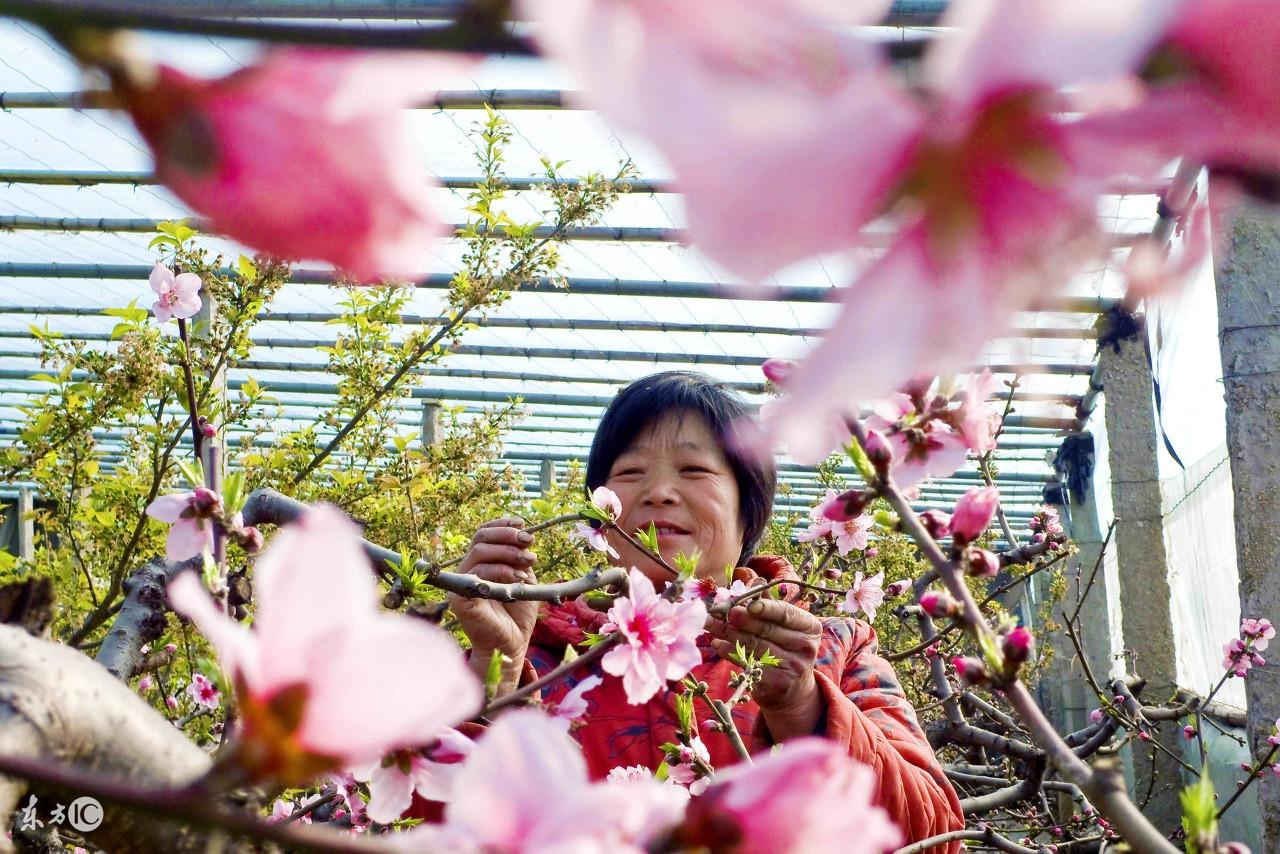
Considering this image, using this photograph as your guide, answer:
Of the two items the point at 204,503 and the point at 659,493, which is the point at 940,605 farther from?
the point at 659,493

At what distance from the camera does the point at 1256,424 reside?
10.7 feet

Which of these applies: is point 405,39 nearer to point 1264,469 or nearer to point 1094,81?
point 1094,81

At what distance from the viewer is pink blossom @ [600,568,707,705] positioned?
126 centimetres

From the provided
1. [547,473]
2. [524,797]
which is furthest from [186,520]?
[547,473]

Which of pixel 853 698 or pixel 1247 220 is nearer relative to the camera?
pixel 853 698

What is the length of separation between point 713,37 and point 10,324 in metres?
10.0

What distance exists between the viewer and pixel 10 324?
28.2ft

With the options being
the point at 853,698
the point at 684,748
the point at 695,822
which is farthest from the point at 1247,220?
the point at 695,822

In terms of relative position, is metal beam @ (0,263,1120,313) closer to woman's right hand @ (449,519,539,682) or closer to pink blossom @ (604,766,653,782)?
woman's right hand @ (449,519,539,682)

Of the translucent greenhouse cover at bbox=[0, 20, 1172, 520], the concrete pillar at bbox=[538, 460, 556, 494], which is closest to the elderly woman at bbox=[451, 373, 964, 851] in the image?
the translucent greenhouse cover at bbox=[0, 20, 1172, 520]

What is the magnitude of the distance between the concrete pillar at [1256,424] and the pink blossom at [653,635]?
2.76 metres

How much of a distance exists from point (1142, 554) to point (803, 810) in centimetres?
724

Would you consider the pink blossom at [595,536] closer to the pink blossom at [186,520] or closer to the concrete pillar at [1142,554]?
the pink blossom at [186,520]

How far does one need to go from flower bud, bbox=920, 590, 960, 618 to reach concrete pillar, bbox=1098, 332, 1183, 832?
19.6 ft
